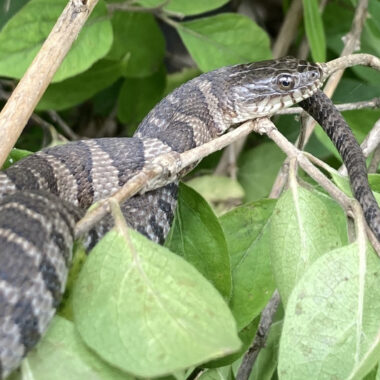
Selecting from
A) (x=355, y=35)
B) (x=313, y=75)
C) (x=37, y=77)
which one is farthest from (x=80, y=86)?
(x=37, y=77)

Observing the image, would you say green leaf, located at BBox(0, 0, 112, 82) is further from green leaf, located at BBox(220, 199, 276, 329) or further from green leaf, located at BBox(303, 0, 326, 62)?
green leaf, located at BBox(220, 199, 276, 329)

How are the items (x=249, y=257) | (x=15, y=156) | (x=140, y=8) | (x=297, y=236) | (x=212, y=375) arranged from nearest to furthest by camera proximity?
1. (x=297, y=236)
2. (x=212, y=375)
3. (x=249, y=257)
4. (x=15, y=156)
5. (x=140, y=8)

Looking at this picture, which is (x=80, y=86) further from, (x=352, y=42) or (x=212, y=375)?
(x=212, y=375)

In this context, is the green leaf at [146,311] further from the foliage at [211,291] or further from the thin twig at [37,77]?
the thin twig at [37,77]

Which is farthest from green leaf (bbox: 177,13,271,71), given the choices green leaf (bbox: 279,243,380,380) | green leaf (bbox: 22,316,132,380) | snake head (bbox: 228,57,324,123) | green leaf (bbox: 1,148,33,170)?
green leaf (bbox: 22,316,132,380)

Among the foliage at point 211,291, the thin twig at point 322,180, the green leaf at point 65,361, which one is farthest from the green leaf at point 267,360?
the green leaf at point 65,361
